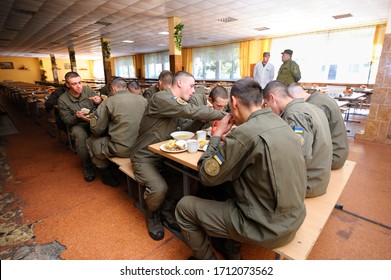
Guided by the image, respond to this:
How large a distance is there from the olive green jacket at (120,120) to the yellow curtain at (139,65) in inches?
648

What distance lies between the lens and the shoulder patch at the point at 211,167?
3.82ft

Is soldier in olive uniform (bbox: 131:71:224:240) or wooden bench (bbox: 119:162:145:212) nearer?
soldier in olive uniform (bbox: 131:71:224:240)

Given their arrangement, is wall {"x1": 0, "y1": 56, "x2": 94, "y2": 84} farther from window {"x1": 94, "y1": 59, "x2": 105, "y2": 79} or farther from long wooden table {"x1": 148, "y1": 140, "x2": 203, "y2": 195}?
long wooden table {"x1": 148, "y1": 140, "x2": 203, "y2": 195}

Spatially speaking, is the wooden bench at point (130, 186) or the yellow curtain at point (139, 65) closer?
the wooden bench at point (130, 186)

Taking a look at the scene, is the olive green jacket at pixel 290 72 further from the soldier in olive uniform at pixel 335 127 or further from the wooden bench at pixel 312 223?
the wooden bench at pixel 312 223

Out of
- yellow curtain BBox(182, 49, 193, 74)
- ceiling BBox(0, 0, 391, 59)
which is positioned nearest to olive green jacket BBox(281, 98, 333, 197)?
ceiling BBox(0, 0, 391, 59)

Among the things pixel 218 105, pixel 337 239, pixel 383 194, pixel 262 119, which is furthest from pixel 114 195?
pixel 383 194

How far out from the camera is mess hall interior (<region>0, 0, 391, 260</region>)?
1.74 meters

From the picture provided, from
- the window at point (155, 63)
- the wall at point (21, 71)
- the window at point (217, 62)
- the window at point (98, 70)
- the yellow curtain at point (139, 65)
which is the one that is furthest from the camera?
the window at point (98, 70)

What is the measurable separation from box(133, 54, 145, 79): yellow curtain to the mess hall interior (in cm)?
689

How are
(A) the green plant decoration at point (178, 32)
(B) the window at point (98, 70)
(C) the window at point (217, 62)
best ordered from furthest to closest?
(B) the window at point (98, 70) < (C) the window at point (217, 62) < (A) the green plant decoration at point (178, 32)

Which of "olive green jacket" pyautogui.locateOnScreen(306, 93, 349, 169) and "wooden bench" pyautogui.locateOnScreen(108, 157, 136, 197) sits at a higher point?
"olive green jacket" pyautogui.locateOnScreen(306, 93, 349, 169)

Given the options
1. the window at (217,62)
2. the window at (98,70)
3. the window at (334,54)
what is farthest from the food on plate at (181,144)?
the window at (98,70)

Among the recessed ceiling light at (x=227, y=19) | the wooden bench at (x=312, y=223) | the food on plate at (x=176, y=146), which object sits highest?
the recessed ceiling light at (x=227, y=19)
